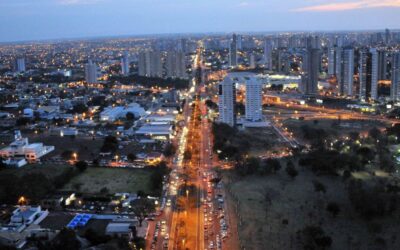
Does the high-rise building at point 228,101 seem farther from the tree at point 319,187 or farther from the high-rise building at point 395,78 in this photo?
the high-rise building at point 395,78

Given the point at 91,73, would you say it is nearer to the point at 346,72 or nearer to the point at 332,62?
the point at 332,62

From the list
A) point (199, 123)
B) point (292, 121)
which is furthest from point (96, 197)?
point (292, 121)

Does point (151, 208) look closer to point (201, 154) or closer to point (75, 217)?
point (75, 217)

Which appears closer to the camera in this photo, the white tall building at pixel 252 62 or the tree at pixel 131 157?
the tree at pixel 131 157

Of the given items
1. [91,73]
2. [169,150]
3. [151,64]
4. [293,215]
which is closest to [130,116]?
[169,150]

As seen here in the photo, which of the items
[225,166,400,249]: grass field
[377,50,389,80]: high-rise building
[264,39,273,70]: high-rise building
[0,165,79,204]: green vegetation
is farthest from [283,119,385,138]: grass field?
[264,39,273,70]: high-rise building

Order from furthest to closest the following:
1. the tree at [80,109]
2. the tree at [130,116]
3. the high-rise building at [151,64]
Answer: the high-rise building at [151,64], the tree at [80,109], the tree at [130,116]

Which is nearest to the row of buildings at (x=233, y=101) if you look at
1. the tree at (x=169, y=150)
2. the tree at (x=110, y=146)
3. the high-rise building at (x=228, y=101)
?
the high-rise building at (x=228, y=101)

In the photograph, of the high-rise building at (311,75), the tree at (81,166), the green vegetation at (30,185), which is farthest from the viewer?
the high-rise building at (311,75)
